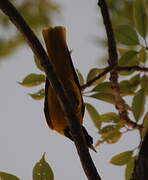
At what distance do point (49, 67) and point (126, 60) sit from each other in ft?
3.19

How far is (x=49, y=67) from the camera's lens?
234cm

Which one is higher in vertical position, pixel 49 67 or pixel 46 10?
pixel 46 10

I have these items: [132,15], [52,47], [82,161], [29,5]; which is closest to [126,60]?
[132,15]

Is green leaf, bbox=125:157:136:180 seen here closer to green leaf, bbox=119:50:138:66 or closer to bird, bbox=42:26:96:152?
bird, bbox=42:26:96:152

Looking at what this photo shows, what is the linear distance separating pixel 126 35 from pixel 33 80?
0.83 meters

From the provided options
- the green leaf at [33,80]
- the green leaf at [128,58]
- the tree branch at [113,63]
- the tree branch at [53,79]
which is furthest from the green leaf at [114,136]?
the tree branch at [53,79]

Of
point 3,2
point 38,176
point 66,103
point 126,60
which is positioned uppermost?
→ point 3,2

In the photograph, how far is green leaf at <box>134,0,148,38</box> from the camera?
2969 millimetres

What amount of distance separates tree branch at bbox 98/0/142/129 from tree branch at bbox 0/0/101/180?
2.60 ft

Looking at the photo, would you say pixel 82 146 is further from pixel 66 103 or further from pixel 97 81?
pixel 97 81

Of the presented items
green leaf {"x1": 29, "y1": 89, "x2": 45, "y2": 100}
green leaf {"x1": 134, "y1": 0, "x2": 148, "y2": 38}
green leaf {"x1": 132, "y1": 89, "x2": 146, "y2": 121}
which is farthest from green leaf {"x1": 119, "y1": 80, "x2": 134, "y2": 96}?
green leaf {"x1": 29, "y1": 89, "x2": 45, "y2": 100}

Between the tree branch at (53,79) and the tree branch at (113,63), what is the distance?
79cm

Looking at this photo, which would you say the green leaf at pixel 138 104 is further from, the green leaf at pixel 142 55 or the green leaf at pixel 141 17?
the green leaf at pixel 141 17

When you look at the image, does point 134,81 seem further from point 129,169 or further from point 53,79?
point 53,79
